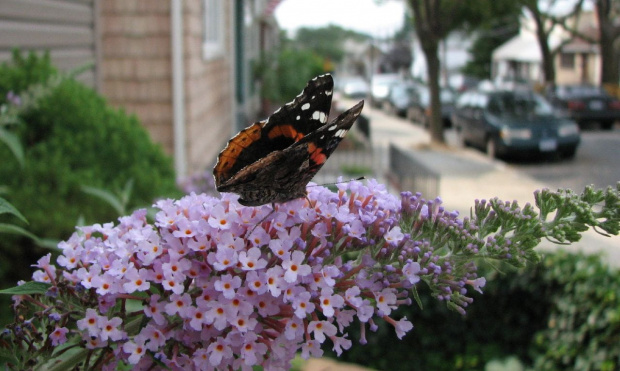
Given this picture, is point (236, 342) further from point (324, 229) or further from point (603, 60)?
point (603, 60)

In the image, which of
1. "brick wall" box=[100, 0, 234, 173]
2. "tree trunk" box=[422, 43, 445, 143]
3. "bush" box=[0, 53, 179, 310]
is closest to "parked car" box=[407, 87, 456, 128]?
"tree trunk" box=[422, 43, 445, 143]

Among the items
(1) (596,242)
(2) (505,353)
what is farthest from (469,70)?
(2) (505,353)

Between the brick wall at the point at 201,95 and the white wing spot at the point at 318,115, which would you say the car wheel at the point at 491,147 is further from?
the white wing spot at the point at 318,115

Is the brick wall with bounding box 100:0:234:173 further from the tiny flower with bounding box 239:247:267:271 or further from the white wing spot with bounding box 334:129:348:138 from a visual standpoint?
the tiny flower with bounding box 239:247:267:271

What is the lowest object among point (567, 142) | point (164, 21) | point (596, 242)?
point (596, 242)

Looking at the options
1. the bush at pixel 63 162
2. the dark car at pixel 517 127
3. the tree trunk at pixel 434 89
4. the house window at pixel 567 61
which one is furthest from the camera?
the house window at pixel 567 61

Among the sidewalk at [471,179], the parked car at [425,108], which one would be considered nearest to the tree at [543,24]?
the parked car at [425,108]
